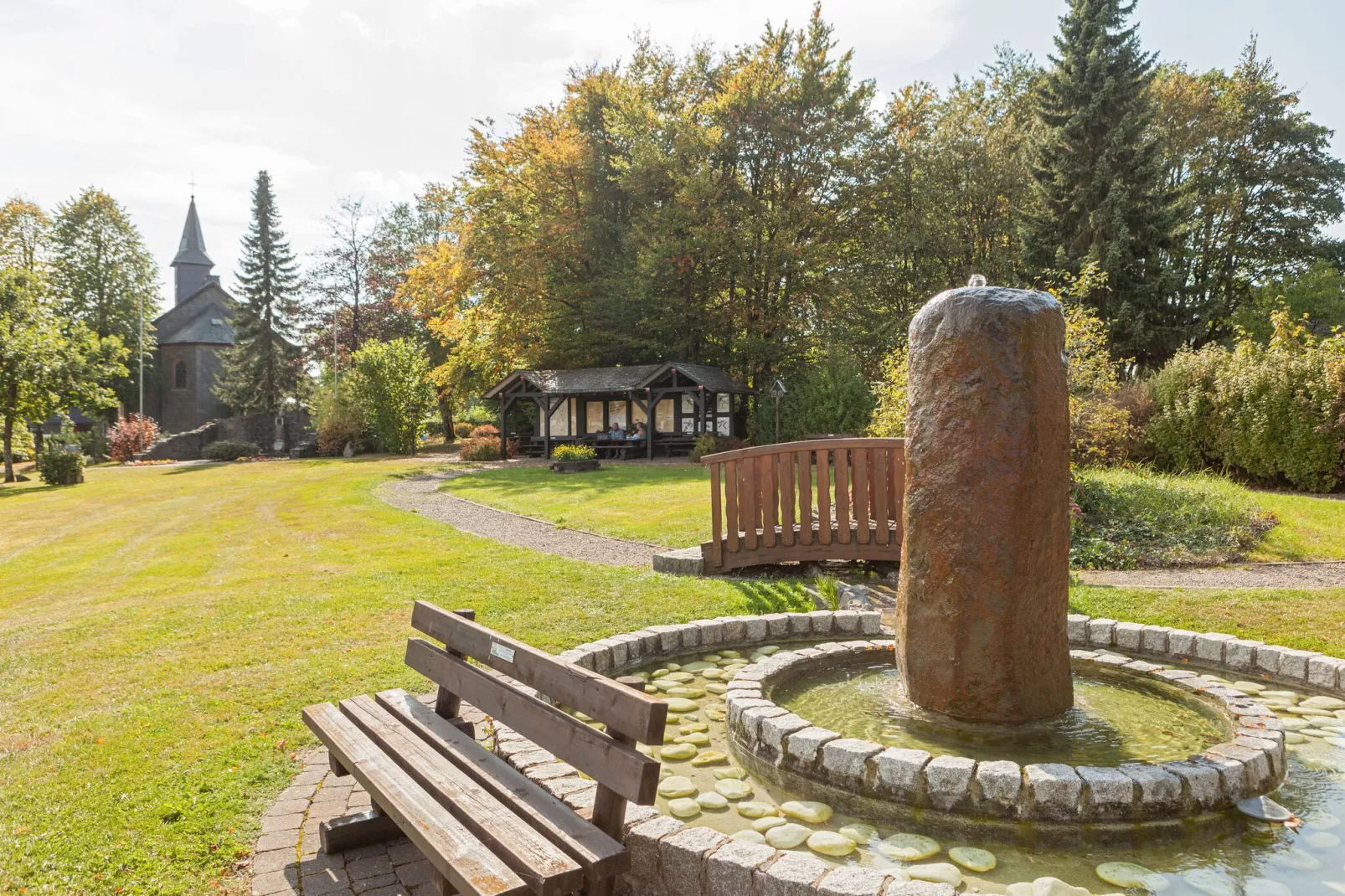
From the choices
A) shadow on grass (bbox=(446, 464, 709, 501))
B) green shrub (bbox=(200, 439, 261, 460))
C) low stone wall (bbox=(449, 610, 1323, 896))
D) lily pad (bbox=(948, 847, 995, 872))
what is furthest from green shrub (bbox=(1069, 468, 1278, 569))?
green shrub (bbox=(200, 439, 261, 460))

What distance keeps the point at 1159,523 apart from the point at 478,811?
36.6 feet

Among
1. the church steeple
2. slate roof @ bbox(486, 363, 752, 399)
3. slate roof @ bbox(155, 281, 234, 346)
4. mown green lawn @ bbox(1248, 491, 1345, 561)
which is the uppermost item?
the church steeple

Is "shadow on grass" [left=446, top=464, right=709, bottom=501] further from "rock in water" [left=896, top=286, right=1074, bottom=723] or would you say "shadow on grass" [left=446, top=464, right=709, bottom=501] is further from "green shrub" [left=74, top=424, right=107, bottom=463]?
"green shrub" [left=74, top=424, right=107, bottom=463]

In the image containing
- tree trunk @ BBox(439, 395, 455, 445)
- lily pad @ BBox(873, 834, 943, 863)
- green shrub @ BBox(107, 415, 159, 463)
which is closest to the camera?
lily pad @ BBox(873, 834, 943, 863)

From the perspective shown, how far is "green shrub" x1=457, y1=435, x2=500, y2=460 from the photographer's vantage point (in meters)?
32.4

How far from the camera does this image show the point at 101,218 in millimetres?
53500

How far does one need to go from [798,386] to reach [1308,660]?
24393mm

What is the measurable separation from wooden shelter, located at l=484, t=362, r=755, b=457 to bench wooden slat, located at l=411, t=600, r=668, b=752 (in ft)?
83.0

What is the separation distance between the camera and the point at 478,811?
2.87 m

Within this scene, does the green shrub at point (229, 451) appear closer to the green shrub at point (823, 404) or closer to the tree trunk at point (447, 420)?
the tree trunk at point (447, 420)

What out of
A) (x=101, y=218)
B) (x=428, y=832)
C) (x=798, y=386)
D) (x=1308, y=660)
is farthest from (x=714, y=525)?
(x=101, y=218)

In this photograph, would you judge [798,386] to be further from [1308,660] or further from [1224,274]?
[1308,660]

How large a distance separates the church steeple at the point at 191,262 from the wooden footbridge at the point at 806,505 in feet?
208

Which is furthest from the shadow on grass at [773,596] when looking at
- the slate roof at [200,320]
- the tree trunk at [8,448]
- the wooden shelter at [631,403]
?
the slate roof at [200,320]
